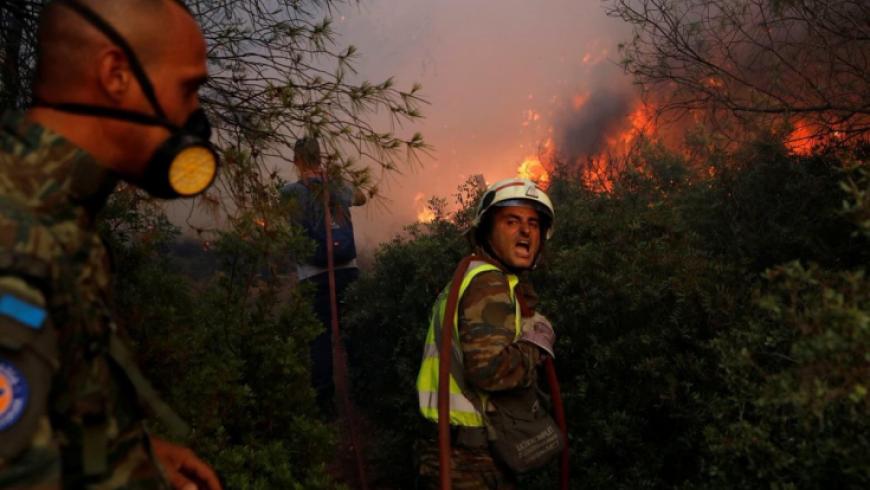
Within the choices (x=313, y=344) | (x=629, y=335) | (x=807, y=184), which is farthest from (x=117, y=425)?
(x=313, y=344)

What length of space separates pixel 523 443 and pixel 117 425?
1.85 m

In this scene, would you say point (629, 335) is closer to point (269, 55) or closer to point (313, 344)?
point (269, 55)

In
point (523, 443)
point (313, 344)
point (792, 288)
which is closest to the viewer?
point (792, 288)

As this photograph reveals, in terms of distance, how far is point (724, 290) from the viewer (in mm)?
3439

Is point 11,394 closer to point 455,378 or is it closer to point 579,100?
point 455,378

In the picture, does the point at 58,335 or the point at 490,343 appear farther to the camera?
the point at 490,343

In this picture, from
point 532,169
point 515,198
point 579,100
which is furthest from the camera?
point 579,100

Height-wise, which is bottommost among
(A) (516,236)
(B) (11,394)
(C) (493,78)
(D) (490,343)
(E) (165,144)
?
(B) (11,394)

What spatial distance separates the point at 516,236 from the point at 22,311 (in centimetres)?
233

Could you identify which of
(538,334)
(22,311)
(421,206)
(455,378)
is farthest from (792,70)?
(421,206)

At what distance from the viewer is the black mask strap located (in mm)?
1231

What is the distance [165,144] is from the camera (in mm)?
1327

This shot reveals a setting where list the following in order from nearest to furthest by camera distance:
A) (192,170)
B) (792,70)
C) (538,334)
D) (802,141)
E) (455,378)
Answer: (192,170), (455,378), (538,334), (802,141), (792,70)

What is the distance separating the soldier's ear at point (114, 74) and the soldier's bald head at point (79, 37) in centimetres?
2
